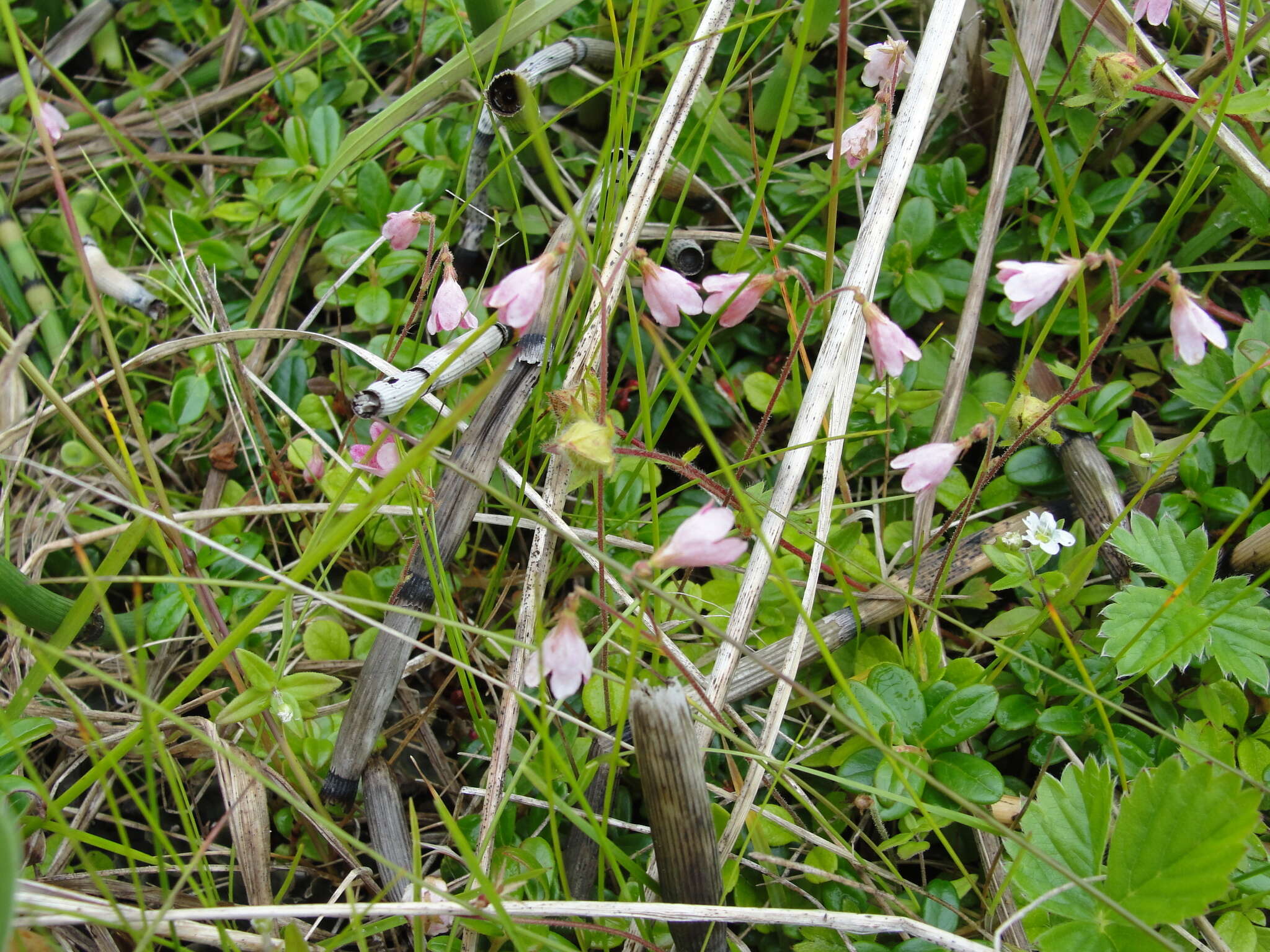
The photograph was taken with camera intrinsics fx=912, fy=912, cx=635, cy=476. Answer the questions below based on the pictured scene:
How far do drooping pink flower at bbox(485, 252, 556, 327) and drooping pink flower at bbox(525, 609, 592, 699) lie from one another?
1.47 feet

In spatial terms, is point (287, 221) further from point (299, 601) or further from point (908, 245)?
point (908, 245)

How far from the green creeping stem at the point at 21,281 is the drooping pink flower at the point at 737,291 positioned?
67.5 inches

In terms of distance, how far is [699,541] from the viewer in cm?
126

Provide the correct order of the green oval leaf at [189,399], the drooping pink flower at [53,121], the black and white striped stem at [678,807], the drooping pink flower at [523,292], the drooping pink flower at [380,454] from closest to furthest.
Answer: the black and white striped stem at [678,807], the drooping pink flower at [523,292], the drooping pink flower at [380,454], the green oval leaf at [189,399], the drooping pink flower at [53,121]

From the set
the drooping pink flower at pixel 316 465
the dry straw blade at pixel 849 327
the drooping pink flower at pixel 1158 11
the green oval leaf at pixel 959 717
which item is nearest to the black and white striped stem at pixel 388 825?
the dry straw blade at pixel 849 327

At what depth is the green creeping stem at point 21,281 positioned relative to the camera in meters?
2.33

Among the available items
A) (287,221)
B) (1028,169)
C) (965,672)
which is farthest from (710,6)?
(965,672)

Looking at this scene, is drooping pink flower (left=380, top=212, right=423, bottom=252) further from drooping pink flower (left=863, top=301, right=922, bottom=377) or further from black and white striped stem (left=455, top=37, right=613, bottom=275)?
drooping pink flower (left=863, top=301, right=922, bottom=377)

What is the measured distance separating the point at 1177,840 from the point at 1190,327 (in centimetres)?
77

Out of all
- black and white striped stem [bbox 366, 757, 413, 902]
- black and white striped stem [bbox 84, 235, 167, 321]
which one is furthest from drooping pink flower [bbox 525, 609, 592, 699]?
black and white striped stem [bbox 84, 235, 167, 321]

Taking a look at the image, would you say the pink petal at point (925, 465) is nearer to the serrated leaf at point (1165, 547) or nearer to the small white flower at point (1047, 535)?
the small white flower at point (1047, 535)

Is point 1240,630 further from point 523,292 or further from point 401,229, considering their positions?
point 401,229

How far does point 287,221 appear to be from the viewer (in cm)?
235

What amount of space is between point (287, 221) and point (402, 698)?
4.23 feet
